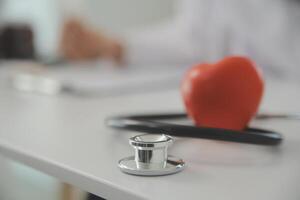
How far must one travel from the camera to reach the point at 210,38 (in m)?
1.29

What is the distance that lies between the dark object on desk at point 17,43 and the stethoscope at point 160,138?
3.44 feet

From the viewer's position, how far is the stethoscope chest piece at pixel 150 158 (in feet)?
1.05

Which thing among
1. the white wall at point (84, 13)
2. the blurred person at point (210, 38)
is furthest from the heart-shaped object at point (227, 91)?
the white wall at point (84, 13)

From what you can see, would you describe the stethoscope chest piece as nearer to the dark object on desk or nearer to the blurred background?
the blurred background

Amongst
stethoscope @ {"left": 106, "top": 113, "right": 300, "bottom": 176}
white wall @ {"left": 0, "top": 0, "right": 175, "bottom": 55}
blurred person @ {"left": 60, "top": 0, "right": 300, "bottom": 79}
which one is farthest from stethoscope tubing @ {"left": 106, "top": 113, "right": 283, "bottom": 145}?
white wall @ {"left": 0, "top": 0, "right": 175, "bottom": 55}

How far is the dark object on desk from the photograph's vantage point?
4.79 feet

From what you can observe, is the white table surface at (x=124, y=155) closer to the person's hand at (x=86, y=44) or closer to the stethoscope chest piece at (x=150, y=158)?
the stethoscope chest piece at (x=150, y=158)

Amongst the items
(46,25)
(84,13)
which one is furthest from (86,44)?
(46,25)

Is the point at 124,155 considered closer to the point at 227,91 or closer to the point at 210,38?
the point at 227,91

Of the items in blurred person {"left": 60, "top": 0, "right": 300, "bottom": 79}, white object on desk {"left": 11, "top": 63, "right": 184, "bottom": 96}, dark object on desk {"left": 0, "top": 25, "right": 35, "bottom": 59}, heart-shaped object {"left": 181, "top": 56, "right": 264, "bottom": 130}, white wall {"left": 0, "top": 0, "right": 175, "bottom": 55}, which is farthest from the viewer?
white wall {"left": 0, "top": 0, "right": 175, "bottom": 55}

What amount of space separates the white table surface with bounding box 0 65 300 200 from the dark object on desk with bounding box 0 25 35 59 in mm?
876

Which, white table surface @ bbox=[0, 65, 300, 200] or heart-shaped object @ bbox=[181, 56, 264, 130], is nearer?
white table surface @ bbox=[0, 65, 300, 200]

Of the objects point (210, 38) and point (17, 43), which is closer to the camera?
point (210, 38)

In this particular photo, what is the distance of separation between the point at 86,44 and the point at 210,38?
330 millimetres
